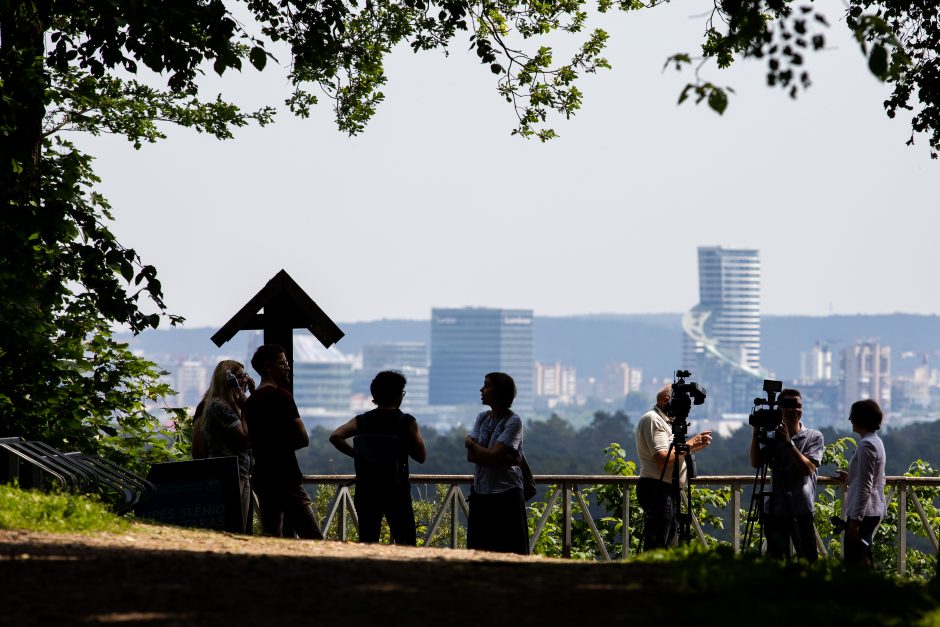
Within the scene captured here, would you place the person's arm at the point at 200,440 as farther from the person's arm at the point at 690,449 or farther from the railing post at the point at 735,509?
the railing post at the point at 735,509

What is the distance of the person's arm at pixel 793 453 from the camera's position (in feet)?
26.3

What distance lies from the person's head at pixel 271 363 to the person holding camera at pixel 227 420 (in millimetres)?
105

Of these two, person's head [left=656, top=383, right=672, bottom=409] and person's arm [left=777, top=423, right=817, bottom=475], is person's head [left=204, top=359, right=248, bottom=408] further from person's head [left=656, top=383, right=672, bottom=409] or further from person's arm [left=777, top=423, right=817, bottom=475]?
person's arm [left=777, top=423, right=817, bottom=475]

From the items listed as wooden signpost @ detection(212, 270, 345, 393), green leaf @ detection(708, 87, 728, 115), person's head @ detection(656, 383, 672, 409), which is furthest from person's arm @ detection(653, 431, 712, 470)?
green leaf @ detection(708, 87, 728, 115)

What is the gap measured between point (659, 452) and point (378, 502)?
1.98 m

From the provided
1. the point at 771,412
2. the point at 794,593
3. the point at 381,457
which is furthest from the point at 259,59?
the point at 794,593

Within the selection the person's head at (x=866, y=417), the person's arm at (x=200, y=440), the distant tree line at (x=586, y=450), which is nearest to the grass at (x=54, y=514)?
the person's arm at (x=200, y=440)

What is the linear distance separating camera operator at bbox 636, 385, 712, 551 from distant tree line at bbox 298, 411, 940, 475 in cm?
3522

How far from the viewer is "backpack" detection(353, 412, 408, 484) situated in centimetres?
746

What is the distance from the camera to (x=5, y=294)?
908cm

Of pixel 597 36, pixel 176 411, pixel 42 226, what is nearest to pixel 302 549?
pixel 42 226

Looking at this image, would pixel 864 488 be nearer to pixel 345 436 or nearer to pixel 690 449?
pixel 690 449

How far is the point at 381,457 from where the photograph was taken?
24.6ft

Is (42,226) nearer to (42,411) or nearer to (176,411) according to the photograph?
(42,411)
